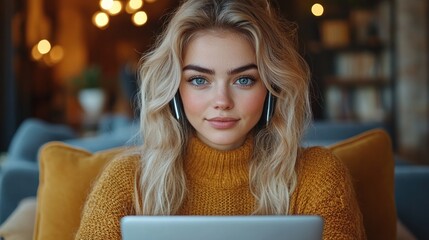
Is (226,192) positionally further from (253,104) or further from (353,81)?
(353,81)

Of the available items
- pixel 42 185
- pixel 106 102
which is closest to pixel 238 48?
pixel 42 185

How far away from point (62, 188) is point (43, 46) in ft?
26.9

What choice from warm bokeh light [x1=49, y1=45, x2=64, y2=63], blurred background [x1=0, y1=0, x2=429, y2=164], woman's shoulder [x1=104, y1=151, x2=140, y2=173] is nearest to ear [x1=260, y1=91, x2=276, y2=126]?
woman's shoulder [x1=104, y1=151, x2=140, y2=173]

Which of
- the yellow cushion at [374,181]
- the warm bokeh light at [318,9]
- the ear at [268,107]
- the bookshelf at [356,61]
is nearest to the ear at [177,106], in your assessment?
the ear at [268,107]

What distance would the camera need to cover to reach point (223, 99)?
1.84 metres

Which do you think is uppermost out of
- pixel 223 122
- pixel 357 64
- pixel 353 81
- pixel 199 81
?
pixel 199 81

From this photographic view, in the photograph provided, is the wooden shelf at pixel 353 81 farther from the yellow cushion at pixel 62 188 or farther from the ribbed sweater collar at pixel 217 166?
the ribbed sweater collar at pixel 217 166

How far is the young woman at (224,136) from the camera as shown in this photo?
6.13 ft

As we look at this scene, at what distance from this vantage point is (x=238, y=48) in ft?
6.23

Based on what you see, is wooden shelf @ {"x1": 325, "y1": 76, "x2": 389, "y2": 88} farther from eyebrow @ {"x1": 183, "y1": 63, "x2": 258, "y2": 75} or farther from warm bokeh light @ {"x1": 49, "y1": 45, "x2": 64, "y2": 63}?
eyebrow @ {"x1": 183, "y1": 63, "x2": 258, "y2": 75}

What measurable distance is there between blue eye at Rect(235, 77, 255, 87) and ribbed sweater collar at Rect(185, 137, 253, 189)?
21cm

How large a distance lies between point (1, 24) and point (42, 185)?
628 centimetres

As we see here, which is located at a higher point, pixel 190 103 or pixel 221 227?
pixel 190 103

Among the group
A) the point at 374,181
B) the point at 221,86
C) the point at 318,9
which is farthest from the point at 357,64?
the point at 221,86
